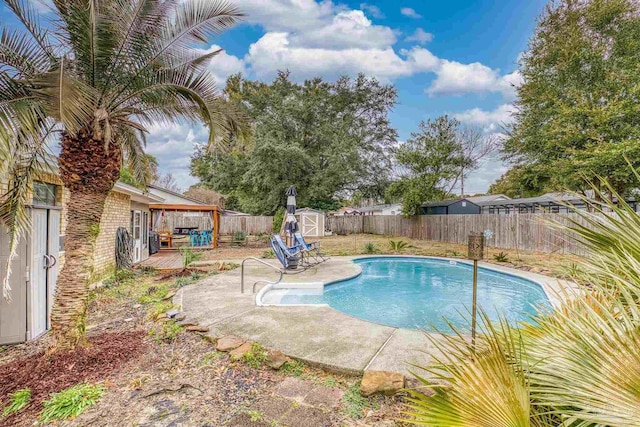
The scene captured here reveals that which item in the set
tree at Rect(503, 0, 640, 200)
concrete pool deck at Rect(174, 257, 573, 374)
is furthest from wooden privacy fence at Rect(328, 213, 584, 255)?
concrete pool deck at Rect(174, 257, 573, 374)

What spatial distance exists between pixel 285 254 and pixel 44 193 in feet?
16.4

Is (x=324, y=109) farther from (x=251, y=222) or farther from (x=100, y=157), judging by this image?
(x=100, y=157)

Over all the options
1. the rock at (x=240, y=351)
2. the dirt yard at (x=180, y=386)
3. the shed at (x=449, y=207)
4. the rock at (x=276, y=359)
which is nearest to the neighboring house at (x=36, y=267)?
the dirt yard at (x=180, y=386)

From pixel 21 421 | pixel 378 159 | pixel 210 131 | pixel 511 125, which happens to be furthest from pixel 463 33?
pixel 21 421

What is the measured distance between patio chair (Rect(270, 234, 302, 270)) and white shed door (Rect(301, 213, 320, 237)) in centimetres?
1073

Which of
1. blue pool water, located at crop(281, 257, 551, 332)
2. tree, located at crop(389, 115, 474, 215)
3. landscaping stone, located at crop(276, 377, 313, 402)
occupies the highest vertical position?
tree, located at crop(389, 115, 474, 215)

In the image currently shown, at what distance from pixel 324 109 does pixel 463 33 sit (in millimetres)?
11071

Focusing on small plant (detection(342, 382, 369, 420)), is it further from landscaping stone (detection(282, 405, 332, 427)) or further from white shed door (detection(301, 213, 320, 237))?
white shed door (detection(301, 213, 320, 237))

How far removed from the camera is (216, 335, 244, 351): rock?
3.63 metres

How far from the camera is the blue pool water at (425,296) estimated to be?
6168 millimetres

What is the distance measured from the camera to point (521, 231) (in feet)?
42.4

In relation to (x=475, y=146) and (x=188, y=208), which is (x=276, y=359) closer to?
(x=188, y=208)

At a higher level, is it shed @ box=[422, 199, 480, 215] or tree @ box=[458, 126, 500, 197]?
tree @ box=[458, 126, 500, 197]

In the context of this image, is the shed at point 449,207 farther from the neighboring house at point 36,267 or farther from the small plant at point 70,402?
the small plant at point 70,402
